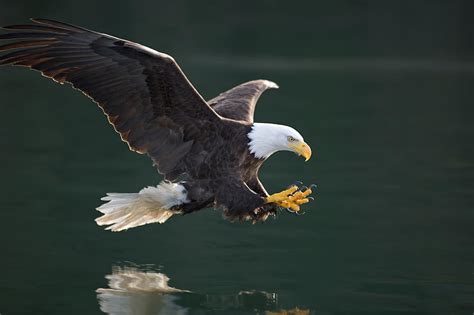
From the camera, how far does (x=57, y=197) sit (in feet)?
27.9

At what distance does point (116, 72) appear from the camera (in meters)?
6.25

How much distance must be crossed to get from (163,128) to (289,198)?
899 millimetres

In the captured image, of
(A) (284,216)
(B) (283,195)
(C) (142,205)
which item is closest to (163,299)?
(C) (142,205)

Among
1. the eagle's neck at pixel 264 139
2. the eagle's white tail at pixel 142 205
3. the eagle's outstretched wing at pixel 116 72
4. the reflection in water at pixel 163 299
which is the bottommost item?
the reflection in water at pixel 163 299

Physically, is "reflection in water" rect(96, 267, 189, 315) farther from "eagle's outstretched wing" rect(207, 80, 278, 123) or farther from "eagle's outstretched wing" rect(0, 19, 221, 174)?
"eagle's outstretched wing" rect(207, 80, 278, 123)

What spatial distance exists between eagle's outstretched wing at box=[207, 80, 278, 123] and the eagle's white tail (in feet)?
2.83

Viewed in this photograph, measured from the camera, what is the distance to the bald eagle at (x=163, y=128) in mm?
6203

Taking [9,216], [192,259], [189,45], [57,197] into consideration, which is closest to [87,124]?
[57,197]

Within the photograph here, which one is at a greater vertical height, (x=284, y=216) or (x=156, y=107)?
(x=156, y=107)

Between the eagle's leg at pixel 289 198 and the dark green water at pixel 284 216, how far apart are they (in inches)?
18.5

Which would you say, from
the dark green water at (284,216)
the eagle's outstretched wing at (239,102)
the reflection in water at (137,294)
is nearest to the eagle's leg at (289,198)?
the dark green water at (284,216)

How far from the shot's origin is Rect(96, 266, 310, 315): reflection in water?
5848mm

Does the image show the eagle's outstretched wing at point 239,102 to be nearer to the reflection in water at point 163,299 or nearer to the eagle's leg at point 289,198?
the eagle's leg at point 289,198

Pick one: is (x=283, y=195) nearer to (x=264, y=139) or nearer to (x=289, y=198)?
(x=289, y=198)
